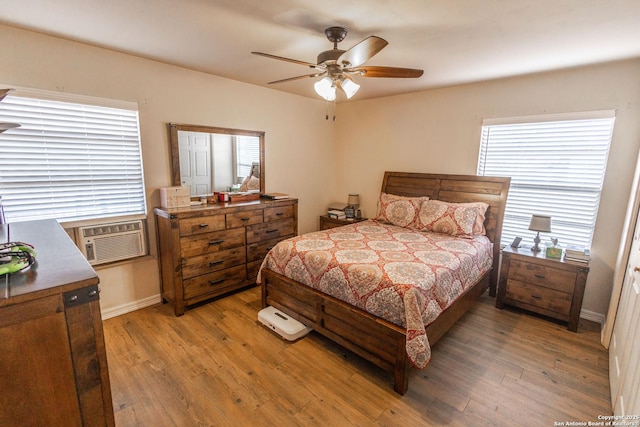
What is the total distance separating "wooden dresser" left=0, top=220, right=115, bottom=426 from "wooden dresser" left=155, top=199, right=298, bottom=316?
5.46 feet

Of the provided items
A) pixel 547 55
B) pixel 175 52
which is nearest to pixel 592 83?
pixel 547 55

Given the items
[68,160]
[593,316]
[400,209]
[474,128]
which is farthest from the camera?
[400,209]

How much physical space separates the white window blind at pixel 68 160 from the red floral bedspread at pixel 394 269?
1634mm

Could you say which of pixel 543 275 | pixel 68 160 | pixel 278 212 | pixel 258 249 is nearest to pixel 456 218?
pixel 543 275

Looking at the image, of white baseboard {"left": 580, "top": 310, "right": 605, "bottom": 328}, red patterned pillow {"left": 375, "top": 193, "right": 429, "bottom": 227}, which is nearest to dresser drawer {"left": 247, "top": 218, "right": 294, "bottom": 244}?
red patterned pillow {"left": 375, "top": 193, "right": 429, "bottom": 227}

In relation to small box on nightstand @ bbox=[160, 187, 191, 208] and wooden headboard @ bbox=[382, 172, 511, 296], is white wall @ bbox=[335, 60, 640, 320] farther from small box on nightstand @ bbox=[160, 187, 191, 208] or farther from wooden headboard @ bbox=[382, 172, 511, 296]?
small box on nightstand @ bbox=[160, 187, 191, 208]

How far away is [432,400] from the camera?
6.39 feet

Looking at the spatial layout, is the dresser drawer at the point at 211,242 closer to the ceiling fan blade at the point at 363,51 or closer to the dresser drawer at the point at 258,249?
the dresser drawer at the point at 258,249

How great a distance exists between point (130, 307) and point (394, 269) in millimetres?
2660

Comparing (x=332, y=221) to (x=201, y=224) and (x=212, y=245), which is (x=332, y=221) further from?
(x=201, y=224)

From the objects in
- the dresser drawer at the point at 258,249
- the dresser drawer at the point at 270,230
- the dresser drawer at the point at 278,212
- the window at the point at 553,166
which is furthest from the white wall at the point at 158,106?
the window at the point at 553,166

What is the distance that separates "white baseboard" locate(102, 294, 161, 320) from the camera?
2882mm

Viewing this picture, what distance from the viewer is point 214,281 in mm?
3176

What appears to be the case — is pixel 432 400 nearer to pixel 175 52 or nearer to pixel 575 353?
pixel 575 353
